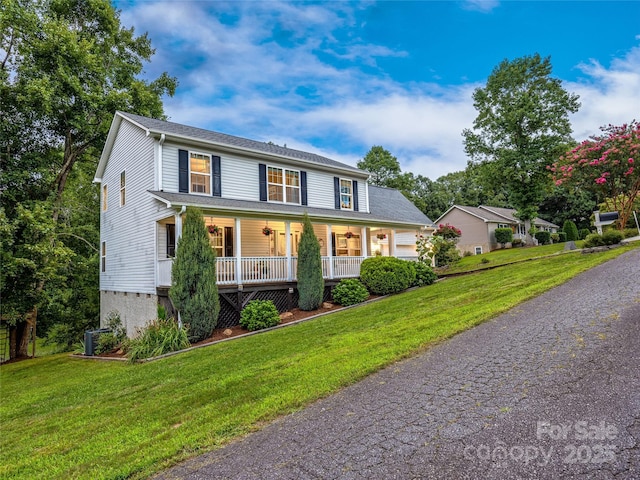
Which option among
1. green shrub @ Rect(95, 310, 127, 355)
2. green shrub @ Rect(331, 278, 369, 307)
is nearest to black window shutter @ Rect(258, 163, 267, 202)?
green shrub @ Rect(331, 278, 369, 307)

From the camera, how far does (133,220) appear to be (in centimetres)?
1364

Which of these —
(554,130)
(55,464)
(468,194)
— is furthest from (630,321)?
(468,194)

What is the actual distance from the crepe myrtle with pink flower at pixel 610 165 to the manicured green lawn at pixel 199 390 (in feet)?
21.8

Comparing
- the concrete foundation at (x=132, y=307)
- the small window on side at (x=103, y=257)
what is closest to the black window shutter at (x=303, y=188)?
the concrete foundation at (x=132, y=307)

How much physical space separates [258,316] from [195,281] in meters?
2.12

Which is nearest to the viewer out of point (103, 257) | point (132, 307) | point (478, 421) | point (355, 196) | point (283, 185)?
point (478, 421)

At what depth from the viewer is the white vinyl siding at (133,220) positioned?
12.3 m

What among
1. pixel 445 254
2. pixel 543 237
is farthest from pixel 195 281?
pixel 543 237

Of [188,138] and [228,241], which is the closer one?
[188,138]

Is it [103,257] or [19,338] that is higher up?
[103,257]

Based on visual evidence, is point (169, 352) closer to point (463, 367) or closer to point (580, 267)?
point (463, 367)

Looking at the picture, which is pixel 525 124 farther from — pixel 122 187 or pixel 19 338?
pixel 19 338

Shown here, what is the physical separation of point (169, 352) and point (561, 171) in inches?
664

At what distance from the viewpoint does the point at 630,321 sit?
Answer: 4.84 m
